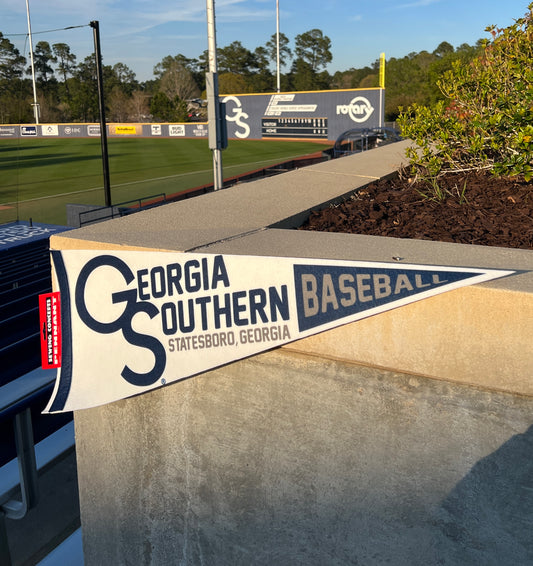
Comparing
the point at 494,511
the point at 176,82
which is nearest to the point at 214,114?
the point at 494,511

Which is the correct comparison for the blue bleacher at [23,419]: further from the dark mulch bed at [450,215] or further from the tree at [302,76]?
the tree at [302,76]

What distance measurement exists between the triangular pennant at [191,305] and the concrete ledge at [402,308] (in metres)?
0.10

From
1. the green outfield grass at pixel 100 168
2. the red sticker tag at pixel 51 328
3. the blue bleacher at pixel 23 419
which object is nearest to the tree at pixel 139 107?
the green outfield grass at pixel 100 168

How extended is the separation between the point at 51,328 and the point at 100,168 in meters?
42.9

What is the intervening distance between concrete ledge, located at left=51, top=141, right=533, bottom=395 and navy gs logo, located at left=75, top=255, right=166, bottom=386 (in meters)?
0.18

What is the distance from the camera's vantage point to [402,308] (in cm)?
277

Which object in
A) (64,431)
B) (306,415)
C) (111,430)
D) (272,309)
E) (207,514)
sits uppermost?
(272,309)

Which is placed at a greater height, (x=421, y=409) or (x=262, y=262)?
(x=262, y=262)

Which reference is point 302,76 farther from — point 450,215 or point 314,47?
point 450,215

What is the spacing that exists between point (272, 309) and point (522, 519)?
5.02 feet

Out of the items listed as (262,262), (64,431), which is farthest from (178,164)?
(262,262)

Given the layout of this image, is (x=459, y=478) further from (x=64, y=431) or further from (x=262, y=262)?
(x=64, y=431)

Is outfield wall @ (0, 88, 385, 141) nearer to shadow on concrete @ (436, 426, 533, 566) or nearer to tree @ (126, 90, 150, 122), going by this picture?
tree @ (126, 90, 150, 122)

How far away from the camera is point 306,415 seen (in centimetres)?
313
